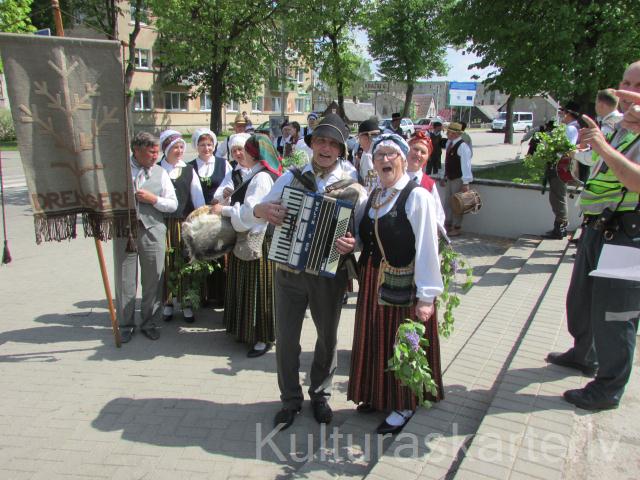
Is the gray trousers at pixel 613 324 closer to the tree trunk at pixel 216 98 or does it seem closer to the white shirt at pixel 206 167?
the white shirt at pixel 206 167

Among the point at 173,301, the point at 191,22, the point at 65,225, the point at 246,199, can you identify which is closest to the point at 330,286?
the point at 246,199

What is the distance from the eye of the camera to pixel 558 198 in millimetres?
8047

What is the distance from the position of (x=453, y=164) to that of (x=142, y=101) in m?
35.2

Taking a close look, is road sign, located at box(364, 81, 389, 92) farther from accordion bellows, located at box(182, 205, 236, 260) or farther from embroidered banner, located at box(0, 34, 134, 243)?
embroidered banner, located at box(0, 34, 134, 243)

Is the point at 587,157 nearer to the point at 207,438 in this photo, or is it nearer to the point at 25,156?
the point at 207,438

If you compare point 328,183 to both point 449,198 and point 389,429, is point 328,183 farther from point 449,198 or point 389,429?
point 449,198

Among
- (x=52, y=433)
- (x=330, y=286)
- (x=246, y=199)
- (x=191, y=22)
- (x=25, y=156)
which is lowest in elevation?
(x=52, y=433)

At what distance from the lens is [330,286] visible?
10.8ft

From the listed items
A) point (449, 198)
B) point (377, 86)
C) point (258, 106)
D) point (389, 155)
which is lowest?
point (449, 198)

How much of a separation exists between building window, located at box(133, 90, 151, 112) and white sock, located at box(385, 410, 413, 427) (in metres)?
39.2

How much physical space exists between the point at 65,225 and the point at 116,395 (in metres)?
1.45

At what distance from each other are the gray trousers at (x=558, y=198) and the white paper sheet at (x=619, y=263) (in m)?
5.43

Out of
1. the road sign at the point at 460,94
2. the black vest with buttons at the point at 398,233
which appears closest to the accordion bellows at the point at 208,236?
the black vest with buttons at the point at 398,233

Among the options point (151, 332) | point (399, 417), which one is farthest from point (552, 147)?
point (151, 332)
